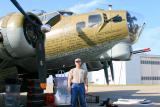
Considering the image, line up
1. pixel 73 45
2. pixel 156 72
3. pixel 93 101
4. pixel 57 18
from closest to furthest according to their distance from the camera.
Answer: pixel 73 45 → pixel 57 18 → pixel 93 101 → pixel 156 72

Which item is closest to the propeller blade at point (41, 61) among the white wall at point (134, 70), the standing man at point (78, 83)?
the standing man at point (78, 83)

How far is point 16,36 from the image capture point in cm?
1194

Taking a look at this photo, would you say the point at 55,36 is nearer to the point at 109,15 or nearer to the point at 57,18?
the point at 57,18

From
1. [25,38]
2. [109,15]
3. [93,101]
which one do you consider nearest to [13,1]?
[25,38]

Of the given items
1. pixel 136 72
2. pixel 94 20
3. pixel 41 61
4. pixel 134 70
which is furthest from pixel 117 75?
pixel 41 61

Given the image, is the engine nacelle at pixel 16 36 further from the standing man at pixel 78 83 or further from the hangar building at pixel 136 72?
the hangar building at pixel 136 72

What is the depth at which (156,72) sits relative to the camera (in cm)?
10656

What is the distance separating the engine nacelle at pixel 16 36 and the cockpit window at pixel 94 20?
3.40m

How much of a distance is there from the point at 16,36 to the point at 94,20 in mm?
4185

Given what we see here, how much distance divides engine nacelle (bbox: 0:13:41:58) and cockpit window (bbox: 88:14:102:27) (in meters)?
3.40

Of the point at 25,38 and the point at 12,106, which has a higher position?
the point at 25,38

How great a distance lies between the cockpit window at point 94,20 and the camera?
1500 centimetres

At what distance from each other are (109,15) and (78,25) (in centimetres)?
131

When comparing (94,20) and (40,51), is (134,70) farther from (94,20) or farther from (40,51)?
(40,51)
